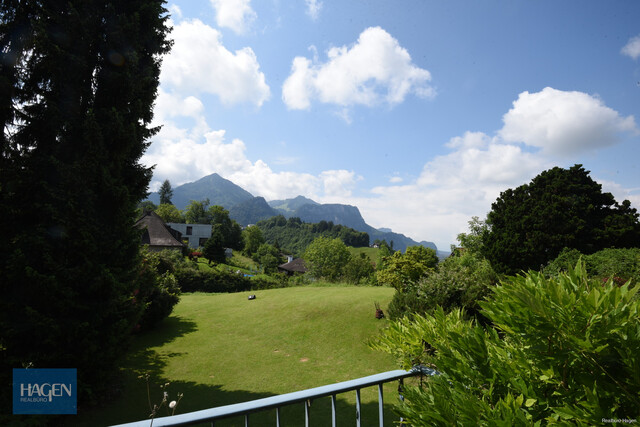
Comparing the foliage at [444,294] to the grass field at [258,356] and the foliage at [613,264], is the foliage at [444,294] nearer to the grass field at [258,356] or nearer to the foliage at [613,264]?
the grass field at [258,356]

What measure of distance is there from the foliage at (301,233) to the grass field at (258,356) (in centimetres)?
11721

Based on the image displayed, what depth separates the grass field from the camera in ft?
22.7

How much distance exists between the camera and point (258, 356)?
10.4 meters

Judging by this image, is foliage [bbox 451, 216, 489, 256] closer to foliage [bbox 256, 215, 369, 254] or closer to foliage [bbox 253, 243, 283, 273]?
foliage [bbox 253, 243, 283, 273]

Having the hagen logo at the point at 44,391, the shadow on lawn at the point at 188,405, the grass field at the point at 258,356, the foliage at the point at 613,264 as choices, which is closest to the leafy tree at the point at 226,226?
the grass field at the point at 258,356

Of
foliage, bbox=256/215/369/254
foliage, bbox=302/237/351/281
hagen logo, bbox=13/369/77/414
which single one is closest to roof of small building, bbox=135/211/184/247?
foliage, bbox=302/237/351/281

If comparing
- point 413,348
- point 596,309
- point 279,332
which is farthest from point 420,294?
point 596,309

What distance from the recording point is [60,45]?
5.78 meters

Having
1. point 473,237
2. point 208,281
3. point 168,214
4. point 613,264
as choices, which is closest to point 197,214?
point 168,214

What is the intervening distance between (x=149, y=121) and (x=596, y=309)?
841 centimetres

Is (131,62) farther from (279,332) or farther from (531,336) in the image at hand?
(279,332)

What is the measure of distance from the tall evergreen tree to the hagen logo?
147mm

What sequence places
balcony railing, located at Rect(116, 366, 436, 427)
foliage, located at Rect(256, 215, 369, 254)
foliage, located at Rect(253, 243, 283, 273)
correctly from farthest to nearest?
foliage, located at Rect(256, 215, 369, 254), foliage, located at Rect(253, 243, 283, 273), balcony railing, located at Rect(116, 366, 436, 427)

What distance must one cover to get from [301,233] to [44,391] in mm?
150384
